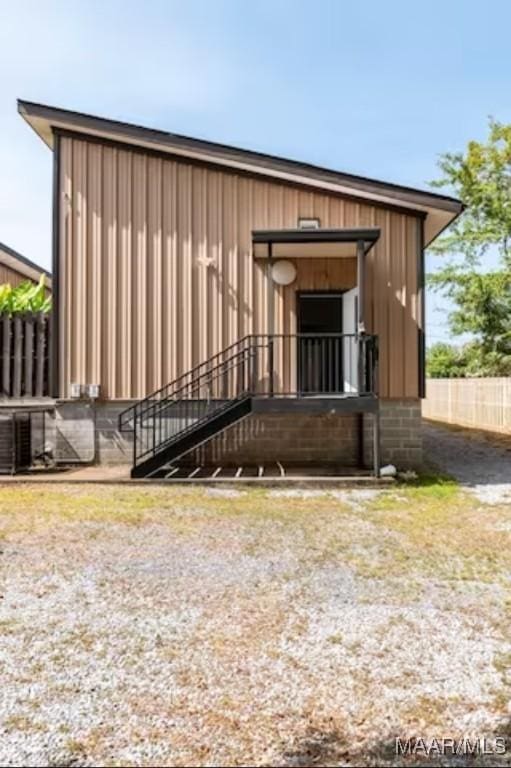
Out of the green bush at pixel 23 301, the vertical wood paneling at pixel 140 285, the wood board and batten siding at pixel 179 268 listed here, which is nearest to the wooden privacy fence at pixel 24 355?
the green bush at pixel 23 301

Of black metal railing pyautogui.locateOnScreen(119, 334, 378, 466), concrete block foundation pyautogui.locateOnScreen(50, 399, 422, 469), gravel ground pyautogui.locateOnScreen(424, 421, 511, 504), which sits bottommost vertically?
gravel ground pyautogui.locateOnScreen(424, 421, 511, 504)

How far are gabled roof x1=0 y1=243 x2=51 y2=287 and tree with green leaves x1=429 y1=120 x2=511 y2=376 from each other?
13536mm

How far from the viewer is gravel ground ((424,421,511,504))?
26.2 ft

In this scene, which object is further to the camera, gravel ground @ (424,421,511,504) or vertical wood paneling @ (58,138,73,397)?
vertical wood paneling @ (58,138,73,397)

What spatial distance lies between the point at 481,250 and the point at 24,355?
1649 centimetres

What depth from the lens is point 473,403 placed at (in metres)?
19.0

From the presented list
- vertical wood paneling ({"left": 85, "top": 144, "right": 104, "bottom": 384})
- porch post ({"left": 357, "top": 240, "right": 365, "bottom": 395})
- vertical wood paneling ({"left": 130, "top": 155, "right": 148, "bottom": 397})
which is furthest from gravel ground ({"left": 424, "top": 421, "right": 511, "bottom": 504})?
vertical wood paneling ({"left": 85, "top": 144, "right": 104, "bottom": 384})

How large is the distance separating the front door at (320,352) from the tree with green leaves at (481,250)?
1001 centimetres

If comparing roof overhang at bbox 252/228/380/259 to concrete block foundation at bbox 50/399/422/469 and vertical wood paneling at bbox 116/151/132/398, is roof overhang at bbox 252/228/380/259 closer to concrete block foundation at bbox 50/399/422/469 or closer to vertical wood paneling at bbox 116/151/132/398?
vertical wood paneling at bbox 116/151/132/398

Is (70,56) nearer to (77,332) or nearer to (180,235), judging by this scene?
(180,235)

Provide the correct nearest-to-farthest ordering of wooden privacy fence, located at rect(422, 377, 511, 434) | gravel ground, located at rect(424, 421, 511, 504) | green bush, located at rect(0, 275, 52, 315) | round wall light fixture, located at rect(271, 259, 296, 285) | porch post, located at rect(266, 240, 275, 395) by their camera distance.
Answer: gravel ground, located at rect(424, 421, 511, 504) < porch post, located at rect(266, 240, 275, 395) < round wall light fixture, located at rect(271, 259, 296, 285) < green bush, located at rect(0, 275, 52, 315) < wooden privacy fence, located at rect(422, 377, 511, 434)

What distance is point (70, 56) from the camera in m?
9.95

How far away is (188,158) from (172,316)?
2817 mm

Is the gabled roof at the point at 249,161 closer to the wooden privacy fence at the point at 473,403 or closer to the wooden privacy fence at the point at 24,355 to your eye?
the wooden privacy fence at the point at 24,355
